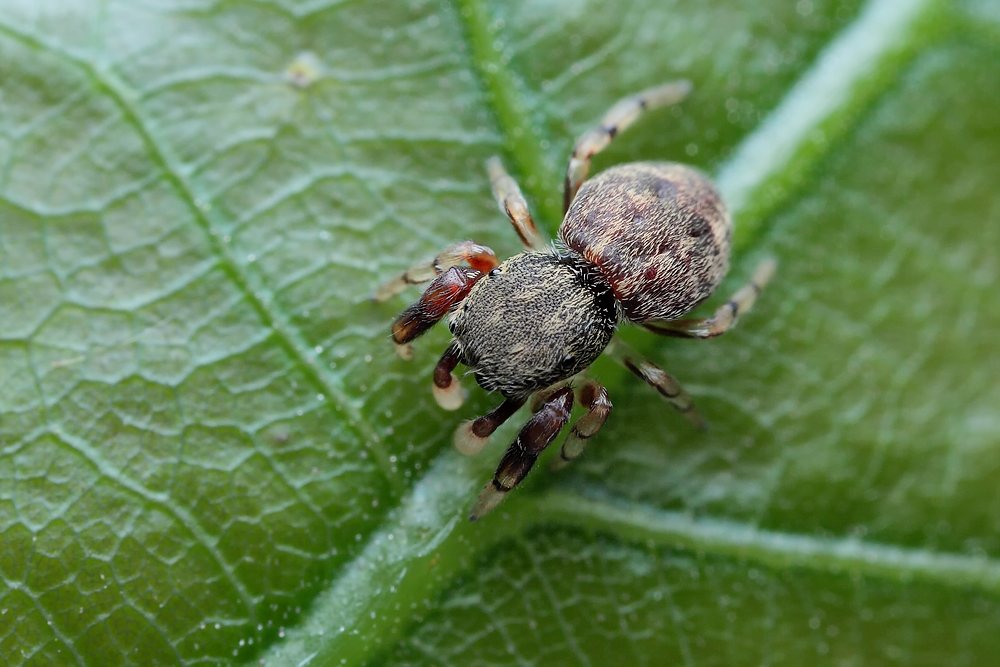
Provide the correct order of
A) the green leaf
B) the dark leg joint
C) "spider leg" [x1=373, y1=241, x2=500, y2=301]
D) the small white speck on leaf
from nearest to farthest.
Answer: the green leaf
the dark leg joint
"spider leg" [x1=373, y1=241, x2=500, y2=301]
the small white speck on leaf

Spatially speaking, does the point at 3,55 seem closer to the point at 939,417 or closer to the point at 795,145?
the point at 795,145

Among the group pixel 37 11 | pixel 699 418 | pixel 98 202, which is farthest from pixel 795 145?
pixel 37 11

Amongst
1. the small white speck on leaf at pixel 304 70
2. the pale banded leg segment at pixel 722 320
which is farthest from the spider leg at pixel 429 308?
the small white speck on leaf at pixel 304 70

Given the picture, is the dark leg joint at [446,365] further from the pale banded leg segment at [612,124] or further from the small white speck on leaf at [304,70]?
the small white speck on leaf at [304,70]

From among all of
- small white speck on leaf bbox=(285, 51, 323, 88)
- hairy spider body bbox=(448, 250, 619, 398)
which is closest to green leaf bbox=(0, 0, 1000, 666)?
small white speck on leaf bbox=(285, 51, 323, 88)

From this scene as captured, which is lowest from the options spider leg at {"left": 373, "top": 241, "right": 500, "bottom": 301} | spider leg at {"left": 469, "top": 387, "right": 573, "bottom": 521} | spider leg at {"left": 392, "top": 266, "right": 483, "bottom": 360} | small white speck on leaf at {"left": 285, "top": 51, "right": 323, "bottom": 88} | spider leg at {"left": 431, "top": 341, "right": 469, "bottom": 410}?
spider leg at {"left": 469, "top": 387, "right": 573, "bottom": 521}

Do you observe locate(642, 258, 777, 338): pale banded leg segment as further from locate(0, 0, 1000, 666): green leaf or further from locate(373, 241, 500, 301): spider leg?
locate(373, 241, 500, 301): spider leg

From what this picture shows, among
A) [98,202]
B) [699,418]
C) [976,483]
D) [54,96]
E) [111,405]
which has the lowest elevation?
[976,483]
